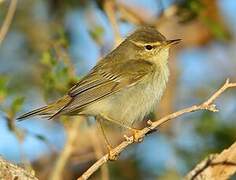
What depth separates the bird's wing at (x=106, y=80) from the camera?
5.50m

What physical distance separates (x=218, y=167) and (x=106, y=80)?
1.29 meters

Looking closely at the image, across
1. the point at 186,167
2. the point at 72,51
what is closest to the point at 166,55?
the point at 186,167

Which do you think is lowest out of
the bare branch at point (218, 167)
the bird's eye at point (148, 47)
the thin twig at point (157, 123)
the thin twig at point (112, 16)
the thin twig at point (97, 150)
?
the bare branch at point (218, 167)

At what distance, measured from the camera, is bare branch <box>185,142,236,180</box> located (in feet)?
15.8

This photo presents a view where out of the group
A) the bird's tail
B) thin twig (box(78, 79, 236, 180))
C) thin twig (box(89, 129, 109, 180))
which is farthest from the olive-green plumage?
thin twig (box(78, 79, 236, 180))

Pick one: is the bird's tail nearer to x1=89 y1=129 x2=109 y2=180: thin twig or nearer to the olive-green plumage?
the olive-green plumage

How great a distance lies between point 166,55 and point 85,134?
154cm

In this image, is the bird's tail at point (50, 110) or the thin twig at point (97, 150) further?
the thin twig at point (97, 150)

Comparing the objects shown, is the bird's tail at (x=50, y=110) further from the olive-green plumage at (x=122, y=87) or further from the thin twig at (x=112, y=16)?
the thin twig at (x=112, y=16)

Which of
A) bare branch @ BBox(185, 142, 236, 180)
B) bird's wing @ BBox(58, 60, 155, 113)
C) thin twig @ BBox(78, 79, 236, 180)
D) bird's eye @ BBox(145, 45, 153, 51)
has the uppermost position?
bird's eye @ BBox(145, 45, 153, 51)

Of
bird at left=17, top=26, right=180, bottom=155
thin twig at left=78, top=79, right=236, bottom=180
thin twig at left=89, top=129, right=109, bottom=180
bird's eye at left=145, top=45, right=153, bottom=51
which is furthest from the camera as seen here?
bird's eye at left=145, top=45, right=153, bottom=51

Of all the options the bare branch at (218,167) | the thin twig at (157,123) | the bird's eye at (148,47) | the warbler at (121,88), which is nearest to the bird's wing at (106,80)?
the warbler at (121,88)

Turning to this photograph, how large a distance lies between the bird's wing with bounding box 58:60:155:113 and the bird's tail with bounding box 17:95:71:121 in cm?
6

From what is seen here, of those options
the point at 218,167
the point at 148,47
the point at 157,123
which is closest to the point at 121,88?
the point at 148,47
